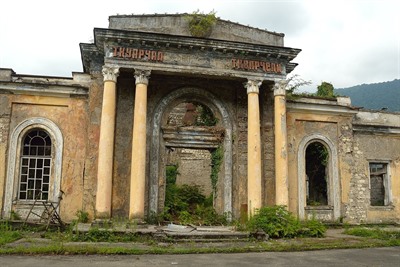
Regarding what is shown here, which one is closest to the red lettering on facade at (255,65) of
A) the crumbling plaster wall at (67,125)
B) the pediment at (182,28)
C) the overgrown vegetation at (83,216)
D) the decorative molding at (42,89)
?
the pediment at (182,28)

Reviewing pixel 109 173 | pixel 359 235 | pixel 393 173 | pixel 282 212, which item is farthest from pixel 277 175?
pixel 393 173

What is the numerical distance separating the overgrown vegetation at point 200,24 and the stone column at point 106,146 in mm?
3071

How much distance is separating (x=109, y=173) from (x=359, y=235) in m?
8.30

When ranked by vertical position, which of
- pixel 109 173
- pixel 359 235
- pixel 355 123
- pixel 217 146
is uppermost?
pixel 355 123

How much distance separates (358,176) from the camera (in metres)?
16.5

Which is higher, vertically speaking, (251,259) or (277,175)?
(277,175)

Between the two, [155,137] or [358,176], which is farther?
[358,176]

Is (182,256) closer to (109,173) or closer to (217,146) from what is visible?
(109,173)

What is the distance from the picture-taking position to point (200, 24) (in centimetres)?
1359

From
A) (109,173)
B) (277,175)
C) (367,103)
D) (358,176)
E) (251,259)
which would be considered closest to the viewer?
(251,259)

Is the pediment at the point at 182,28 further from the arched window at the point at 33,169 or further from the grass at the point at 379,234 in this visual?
the grass at the point at 379,234

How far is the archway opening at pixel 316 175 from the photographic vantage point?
54.7 feet

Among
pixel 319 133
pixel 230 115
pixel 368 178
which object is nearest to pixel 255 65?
pixel 230 115

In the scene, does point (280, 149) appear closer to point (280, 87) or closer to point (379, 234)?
point (280, 87)
